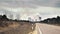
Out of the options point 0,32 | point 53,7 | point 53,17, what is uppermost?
point 53,7

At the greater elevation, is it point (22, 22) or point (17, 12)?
point (17, 12)

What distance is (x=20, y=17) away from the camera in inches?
116

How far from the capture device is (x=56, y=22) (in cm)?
286

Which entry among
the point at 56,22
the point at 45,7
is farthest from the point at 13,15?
the point at 56,22

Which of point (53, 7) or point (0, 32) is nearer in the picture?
point (0, 32)

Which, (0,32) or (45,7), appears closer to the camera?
(0,32)

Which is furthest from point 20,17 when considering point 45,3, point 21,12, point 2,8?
point 45,3

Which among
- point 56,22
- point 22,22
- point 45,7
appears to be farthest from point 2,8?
point 56,22

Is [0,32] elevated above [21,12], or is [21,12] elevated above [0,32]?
[21,12]

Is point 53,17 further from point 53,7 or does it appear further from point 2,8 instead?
point 2,8

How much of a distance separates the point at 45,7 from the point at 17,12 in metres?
0.58

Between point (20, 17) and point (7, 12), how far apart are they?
280 millimetres

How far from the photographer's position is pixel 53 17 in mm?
2918

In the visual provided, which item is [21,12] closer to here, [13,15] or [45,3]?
[13,15]
